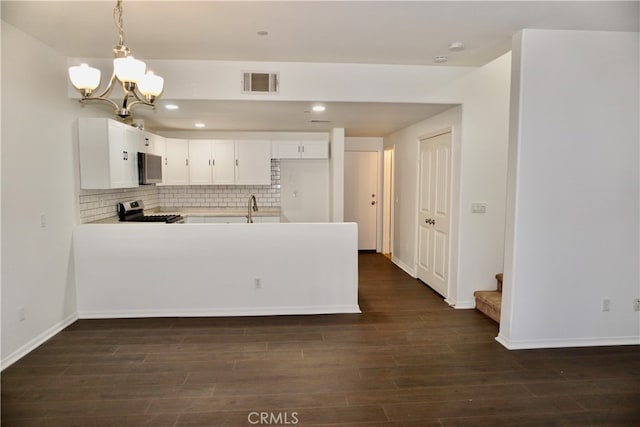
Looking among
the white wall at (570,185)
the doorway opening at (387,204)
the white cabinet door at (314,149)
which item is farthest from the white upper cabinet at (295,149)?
the white wall at (570,185)

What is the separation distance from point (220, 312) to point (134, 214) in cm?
205

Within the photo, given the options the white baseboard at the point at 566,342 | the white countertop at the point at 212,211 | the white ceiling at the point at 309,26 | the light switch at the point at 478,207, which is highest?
the white ceiling at the point at 309,26

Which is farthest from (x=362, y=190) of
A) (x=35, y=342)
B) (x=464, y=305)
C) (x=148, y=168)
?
(x=35, y=342)

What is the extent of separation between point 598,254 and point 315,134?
441 cm

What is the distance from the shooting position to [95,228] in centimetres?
391

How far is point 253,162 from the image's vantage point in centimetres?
622

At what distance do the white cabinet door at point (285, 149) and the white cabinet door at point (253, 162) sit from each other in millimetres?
102

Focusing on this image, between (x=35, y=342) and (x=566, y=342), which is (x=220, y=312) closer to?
(x=35, y=342)

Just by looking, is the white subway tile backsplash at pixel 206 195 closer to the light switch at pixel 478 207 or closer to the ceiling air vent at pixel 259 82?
the ceiling air vent at pixel 259 82

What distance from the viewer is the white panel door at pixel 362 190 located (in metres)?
7.52

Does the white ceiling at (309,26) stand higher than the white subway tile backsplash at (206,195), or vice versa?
the white ceiling at (309,26)

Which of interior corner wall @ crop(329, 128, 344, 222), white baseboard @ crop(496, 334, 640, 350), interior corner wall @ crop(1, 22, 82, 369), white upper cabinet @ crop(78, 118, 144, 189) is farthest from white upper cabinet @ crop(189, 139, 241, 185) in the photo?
white baseboard @ crop(496, 334, 640, 350)

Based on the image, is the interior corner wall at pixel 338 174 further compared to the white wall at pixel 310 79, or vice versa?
the interior corner wall at pixel 338 174

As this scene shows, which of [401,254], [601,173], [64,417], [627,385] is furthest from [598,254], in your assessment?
[64,417]
